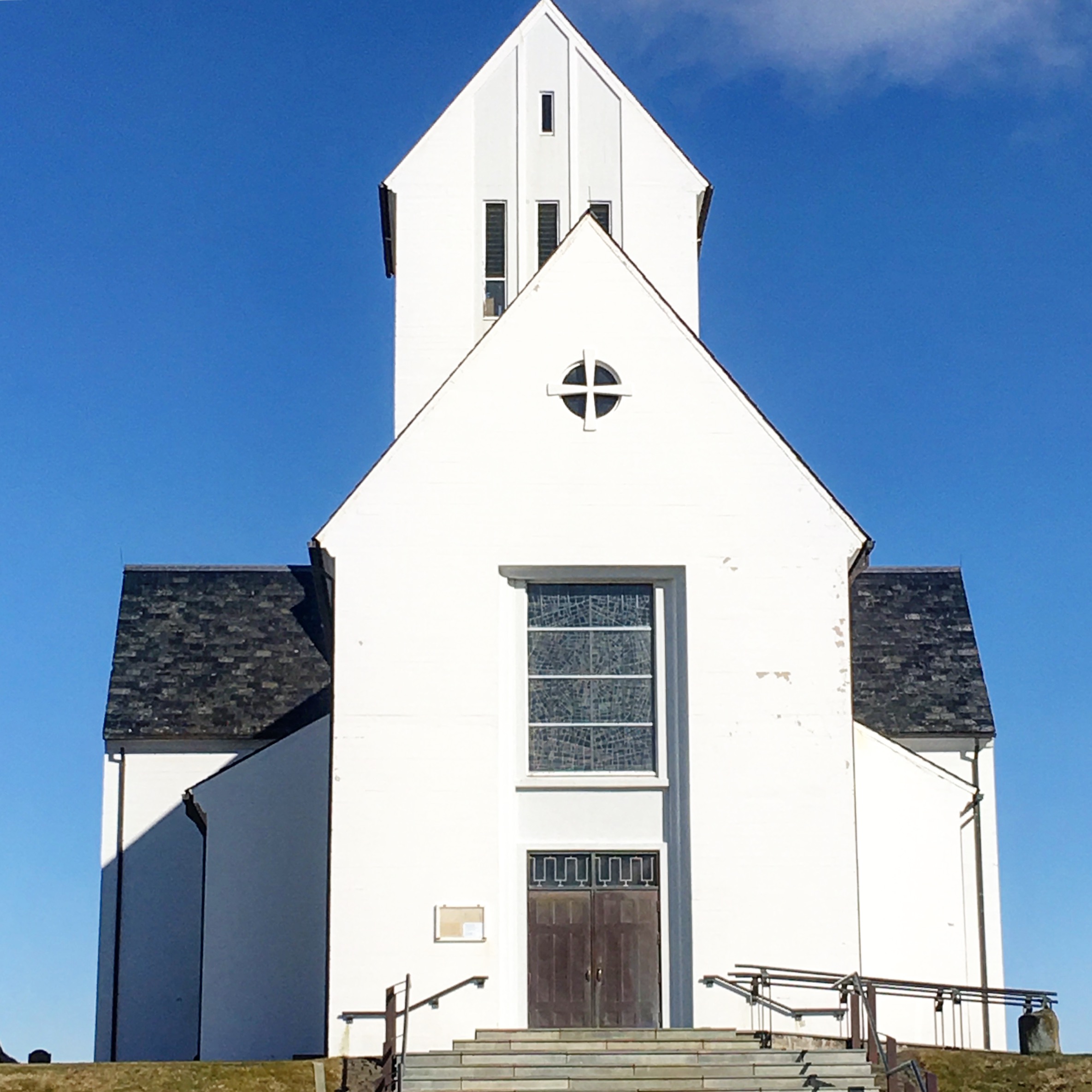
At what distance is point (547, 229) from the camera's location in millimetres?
30484

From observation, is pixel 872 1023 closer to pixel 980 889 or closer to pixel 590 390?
pixel 590 390

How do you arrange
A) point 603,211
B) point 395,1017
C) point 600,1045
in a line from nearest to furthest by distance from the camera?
→ point 395,1017 < point 600,1045 < point 603,211

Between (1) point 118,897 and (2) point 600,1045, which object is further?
(1) point 118,897

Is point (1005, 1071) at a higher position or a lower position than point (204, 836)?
lower

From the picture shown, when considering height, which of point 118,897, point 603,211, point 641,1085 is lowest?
point 641,1085

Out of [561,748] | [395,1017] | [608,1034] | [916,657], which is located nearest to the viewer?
[395,1017]

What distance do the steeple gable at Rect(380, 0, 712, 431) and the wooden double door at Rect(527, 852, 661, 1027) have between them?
1010cm

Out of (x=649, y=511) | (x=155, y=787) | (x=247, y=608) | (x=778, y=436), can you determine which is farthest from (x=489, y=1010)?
(x=247, y=608)

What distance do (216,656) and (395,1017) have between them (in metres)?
15.8

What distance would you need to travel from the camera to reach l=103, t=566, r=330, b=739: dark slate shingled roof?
32781 millimetres

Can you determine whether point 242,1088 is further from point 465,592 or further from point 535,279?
point 535,279

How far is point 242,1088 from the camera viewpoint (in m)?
18.7

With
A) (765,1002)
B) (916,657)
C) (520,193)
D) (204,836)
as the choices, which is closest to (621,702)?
(765,1002)

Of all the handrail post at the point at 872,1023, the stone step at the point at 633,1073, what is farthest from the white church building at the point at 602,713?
the stone step at the point at 633,1073
